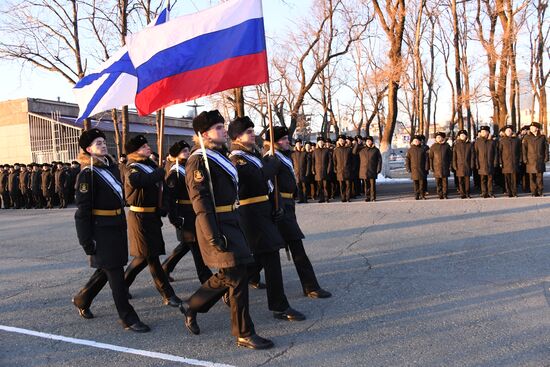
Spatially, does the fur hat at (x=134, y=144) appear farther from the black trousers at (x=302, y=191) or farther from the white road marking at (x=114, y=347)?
the black trousers at (x=302, y=191)

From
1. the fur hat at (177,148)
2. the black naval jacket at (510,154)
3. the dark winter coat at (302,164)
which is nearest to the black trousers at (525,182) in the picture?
the black naval jacket at (510,154)

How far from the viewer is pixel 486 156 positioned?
43.5 ft

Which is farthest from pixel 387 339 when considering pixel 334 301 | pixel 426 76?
pixel 426 76

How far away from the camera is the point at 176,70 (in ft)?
17.6

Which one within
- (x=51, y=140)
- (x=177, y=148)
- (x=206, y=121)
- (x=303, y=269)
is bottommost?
(x=303, y=269)

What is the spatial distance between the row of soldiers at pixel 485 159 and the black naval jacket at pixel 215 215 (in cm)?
1050

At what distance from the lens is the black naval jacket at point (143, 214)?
5348 millimetres

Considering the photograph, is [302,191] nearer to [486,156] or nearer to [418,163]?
[418,163]

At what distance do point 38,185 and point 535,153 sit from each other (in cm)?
1760

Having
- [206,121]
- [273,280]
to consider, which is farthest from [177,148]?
[273,280]

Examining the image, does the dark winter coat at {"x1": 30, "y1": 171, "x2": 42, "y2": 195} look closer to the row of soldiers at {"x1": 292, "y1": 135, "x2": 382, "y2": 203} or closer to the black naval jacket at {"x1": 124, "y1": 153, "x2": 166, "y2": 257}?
the row of soldiers at {"x1": 292, "y1": 135, "x2": 382, "y2": 203}

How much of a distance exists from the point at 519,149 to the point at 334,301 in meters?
10.0

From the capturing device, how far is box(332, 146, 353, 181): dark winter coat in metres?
14.7

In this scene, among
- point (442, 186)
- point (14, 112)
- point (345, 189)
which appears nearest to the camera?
point (442, 186)
